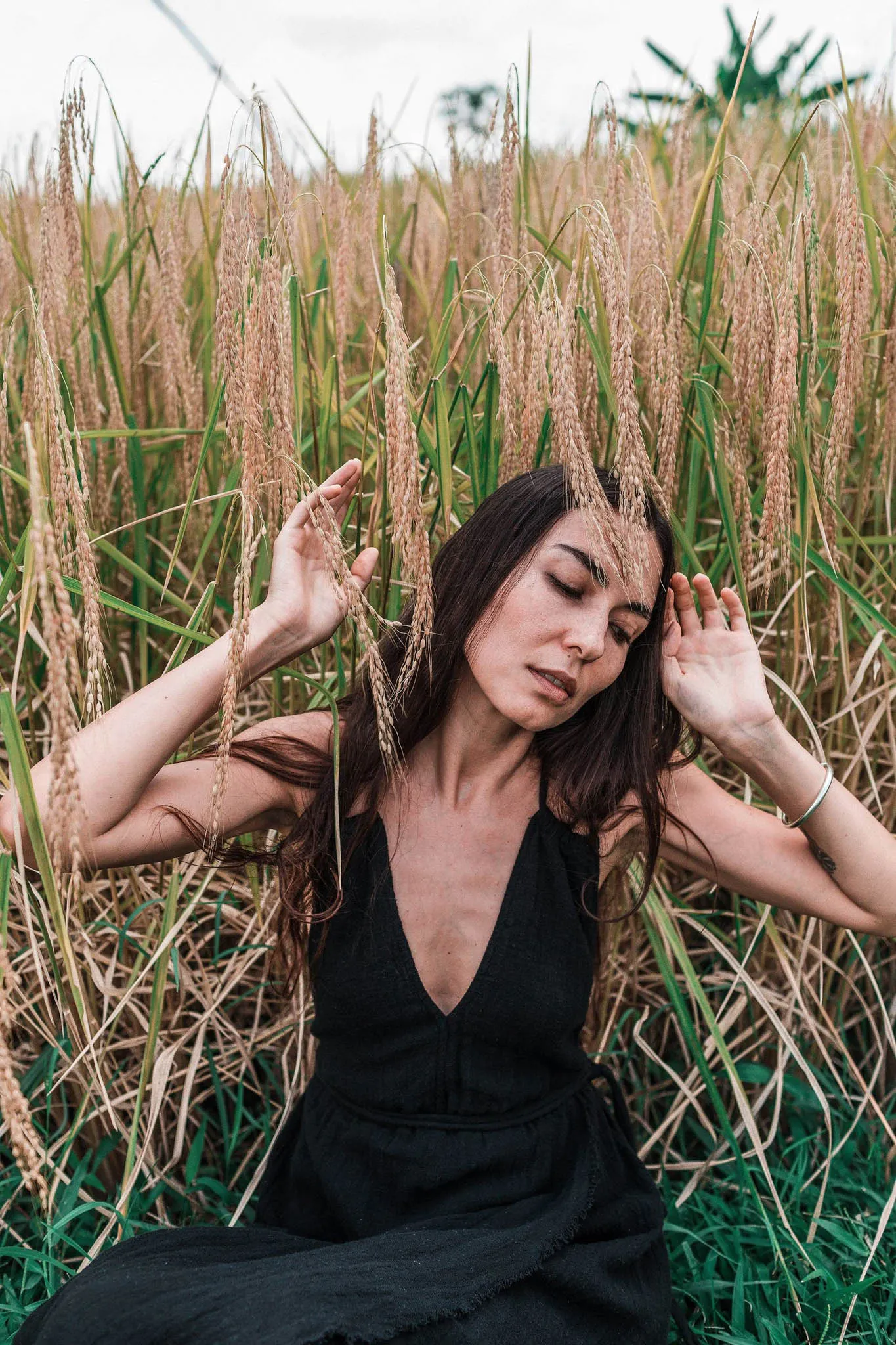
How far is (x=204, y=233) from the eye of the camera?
71.5 inches

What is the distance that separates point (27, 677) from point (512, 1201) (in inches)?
39.9

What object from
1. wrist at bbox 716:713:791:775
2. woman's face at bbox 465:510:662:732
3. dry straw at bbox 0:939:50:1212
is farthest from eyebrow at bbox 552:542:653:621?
dry straw at bbox 0:939:50:1212

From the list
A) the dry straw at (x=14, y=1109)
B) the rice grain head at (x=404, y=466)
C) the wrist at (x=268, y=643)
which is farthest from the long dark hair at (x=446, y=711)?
the dry straw at (x=14, y=1109)

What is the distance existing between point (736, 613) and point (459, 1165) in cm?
80

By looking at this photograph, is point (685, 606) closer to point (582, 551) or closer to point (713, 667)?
point (713, 667)

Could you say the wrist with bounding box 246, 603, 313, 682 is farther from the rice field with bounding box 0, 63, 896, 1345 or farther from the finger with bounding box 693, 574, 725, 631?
the finger with bounding box 693, 574, 725, 631

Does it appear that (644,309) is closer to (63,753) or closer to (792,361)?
(792,361)

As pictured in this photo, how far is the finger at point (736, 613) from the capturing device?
148 centimetres

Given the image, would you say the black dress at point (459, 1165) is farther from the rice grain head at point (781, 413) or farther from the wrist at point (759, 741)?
the rice grain head at point (781, 413)

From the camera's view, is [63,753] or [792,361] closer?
[63,753]

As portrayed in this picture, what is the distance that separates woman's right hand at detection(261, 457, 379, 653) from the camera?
1.33m

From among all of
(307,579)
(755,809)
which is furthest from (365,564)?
(755,809)

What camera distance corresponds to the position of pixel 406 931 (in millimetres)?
1495

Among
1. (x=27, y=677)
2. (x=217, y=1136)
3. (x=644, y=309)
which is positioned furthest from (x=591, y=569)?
(x=217, y=1136)
